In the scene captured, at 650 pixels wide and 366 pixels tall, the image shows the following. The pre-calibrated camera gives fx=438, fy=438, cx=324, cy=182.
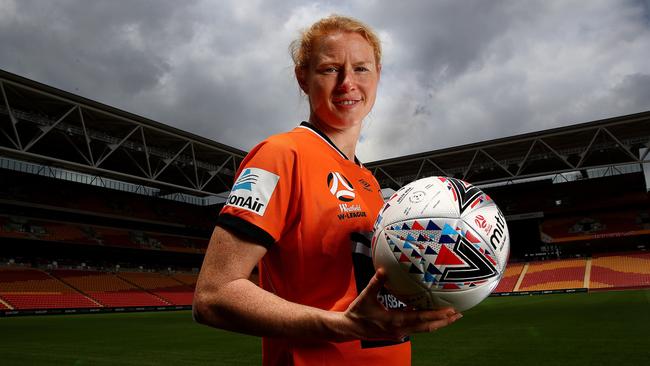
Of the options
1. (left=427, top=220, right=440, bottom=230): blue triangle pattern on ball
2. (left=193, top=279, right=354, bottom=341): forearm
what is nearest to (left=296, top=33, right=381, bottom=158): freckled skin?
(left=427, top=220, right=440, bottom=230): blue triangle pattern on ball

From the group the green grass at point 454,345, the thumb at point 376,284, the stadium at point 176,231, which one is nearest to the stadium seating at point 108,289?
the stadium at point 176,231

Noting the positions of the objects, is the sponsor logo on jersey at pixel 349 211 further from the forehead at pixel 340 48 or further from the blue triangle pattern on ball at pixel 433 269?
the forehead at pixel 340 48

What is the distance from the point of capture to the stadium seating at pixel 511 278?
33778 millimetres

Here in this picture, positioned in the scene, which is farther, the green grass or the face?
the green grass

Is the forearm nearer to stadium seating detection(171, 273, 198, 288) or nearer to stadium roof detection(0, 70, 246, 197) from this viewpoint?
stadium roof detection(0, 70, 246, 197)

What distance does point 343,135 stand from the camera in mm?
1879

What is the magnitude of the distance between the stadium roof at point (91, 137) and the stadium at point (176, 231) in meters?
0.12

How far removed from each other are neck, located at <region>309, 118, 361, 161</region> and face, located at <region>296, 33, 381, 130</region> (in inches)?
1.0

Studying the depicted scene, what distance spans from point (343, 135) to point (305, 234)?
0.58m

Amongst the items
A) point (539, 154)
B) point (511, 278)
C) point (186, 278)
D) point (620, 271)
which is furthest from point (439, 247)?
point (186, 278)

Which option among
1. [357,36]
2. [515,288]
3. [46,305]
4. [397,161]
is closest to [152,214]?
[46,305]

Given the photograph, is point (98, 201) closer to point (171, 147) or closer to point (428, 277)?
point (171, 147)

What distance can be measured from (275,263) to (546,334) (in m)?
10.5

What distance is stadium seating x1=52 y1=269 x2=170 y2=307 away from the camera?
28.5 meters
